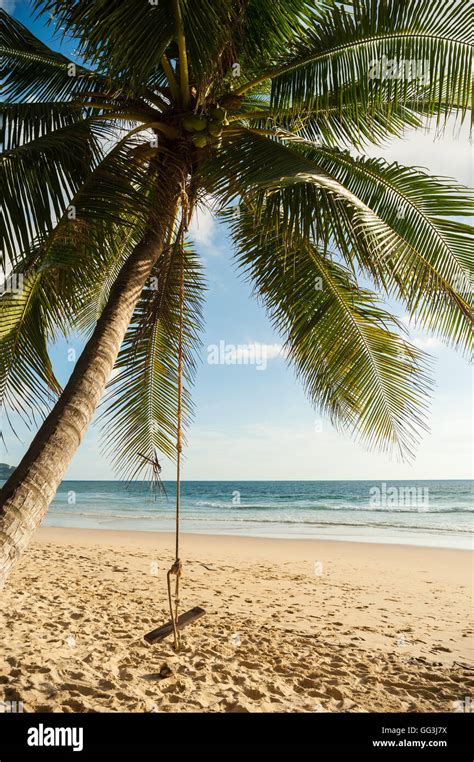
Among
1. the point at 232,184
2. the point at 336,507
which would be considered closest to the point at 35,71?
the point at 232,184

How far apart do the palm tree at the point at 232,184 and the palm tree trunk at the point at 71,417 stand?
1cm

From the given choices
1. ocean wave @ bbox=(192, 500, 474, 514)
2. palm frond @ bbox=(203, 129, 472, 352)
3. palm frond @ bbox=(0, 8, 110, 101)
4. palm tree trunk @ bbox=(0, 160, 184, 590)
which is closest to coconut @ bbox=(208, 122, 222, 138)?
palm frond @ bbox=(203, 129, 472, 352)

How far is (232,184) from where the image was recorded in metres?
3.92

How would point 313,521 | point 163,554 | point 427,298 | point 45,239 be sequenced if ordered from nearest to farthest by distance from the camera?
point 45,239 < point 427,298 < point 163,554 < point 313,521

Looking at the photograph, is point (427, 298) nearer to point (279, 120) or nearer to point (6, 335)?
point (279, 120)

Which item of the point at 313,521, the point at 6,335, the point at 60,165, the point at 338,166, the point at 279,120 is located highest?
the point at 279,120

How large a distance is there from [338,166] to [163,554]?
10163mm

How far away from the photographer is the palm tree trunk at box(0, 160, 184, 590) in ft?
9.00

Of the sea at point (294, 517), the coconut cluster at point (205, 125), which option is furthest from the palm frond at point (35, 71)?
the sea at point (294, 517)

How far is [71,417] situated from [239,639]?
3.37 m

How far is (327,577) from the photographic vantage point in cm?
980

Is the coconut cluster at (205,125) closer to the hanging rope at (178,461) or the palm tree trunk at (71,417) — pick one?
the palm tree trunk at (71,417)

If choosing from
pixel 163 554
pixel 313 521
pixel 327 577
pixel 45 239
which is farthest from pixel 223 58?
pixel 313 521
